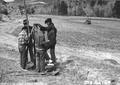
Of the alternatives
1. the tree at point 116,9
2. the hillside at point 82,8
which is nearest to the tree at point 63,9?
the hillside at point 82,8

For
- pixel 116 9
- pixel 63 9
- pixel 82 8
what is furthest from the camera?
pixel 63 9

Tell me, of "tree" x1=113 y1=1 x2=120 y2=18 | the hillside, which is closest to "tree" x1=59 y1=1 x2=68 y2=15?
the hillside

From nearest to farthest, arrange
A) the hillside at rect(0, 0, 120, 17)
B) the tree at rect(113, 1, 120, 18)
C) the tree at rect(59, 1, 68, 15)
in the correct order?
the tree at rect(113, 1, 120, 18)
the hillside at rect(0, 0, 120, 17)
the tree at rect(59, 1, 68, 15)

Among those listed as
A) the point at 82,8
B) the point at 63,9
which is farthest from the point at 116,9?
the point at 63,9

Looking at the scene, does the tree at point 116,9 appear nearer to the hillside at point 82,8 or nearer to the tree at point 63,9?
the hillside at point 82,8

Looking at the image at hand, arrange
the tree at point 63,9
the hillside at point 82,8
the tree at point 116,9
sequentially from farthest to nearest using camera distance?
1. the tree at point 63,9
2. the hillside at point 82,8
3. the tree at point 116,9

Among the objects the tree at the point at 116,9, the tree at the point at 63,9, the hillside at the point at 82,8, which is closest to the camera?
the tree at the point at 116,9

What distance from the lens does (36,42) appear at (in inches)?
423

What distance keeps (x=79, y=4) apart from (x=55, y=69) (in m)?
79.1

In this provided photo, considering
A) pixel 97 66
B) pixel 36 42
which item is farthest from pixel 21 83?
pixel 97 66

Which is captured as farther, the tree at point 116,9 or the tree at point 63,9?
the tree at point 63,9

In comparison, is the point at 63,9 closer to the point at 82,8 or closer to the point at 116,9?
the point at 82,8

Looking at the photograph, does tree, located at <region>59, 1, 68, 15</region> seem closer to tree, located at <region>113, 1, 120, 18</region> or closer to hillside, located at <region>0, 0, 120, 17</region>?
hillside, located at <region>0, 0, 120, 17</region>

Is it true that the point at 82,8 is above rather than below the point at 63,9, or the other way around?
above
